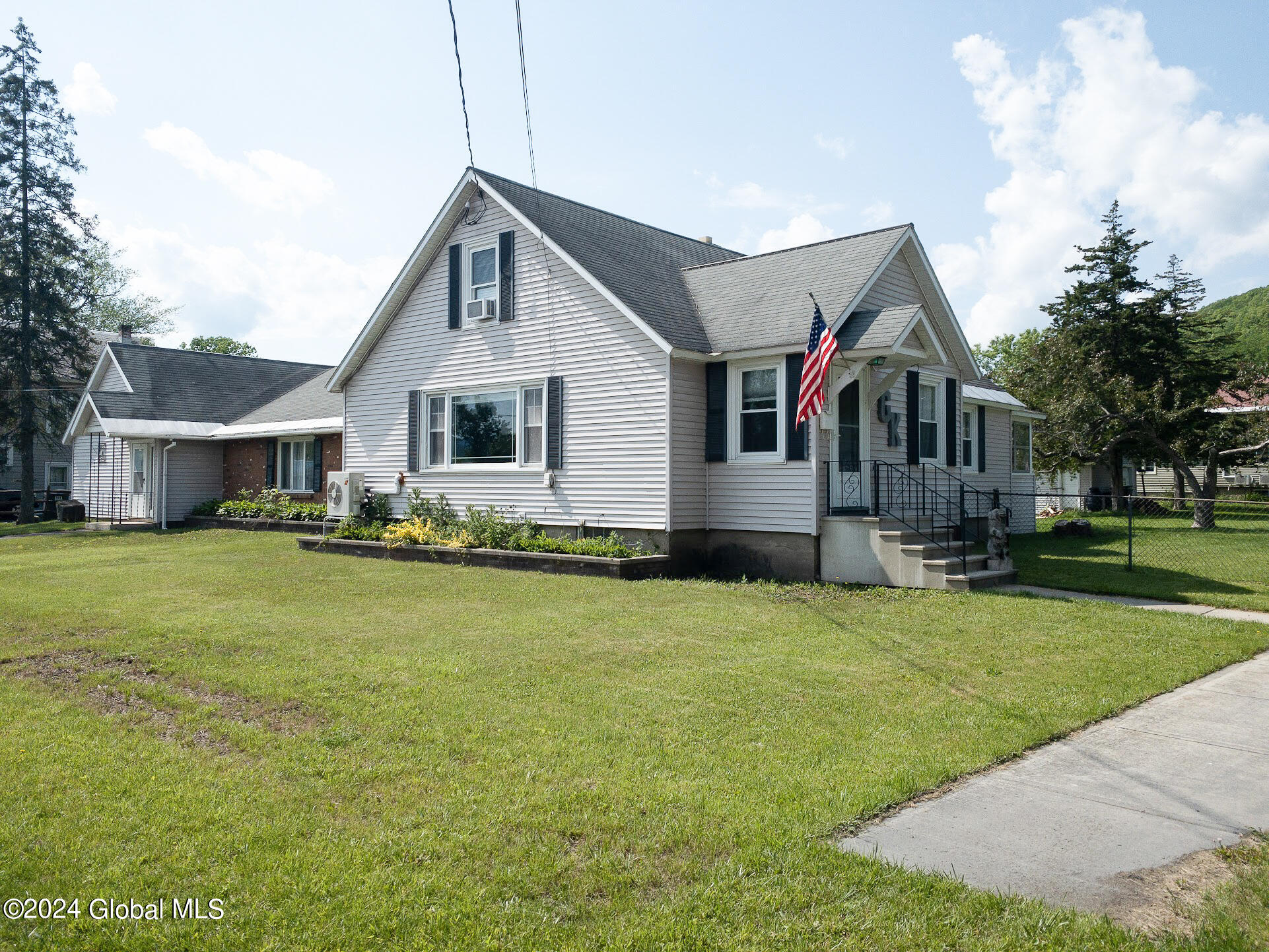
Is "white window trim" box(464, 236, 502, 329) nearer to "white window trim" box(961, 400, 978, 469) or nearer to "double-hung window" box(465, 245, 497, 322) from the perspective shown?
"double-hung window" box(465, 245, 497, 322)

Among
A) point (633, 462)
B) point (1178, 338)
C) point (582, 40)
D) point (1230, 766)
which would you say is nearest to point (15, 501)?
point (633, 462)

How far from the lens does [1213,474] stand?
81.9 feet

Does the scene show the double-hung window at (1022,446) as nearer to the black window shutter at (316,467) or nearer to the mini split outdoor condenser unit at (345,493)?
the mini split outdoor condenser unit at (345,493)

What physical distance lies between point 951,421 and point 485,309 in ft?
29.6

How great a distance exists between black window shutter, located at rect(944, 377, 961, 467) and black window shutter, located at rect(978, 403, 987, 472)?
132 inches

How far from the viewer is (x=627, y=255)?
17.2 metres

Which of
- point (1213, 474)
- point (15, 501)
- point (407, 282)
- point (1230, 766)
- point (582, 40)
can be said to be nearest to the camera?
point (1230, 766)

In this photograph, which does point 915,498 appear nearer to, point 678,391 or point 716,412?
point 716,412

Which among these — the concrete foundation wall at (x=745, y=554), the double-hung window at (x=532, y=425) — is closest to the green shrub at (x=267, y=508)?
the double-hung window at (x=532, y=425)

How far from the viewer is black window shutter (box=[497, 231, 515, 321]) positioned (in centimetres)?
1691

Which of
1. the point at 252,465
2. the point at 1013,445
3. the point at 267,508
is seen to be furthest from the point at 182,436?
the point at 1013,445

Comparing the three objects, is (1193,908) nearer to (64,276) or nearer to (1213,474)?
(1213,474)

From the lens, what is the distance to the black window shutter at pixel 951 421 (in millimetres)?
16812

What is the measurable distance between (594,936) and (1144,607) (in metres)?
9.95
